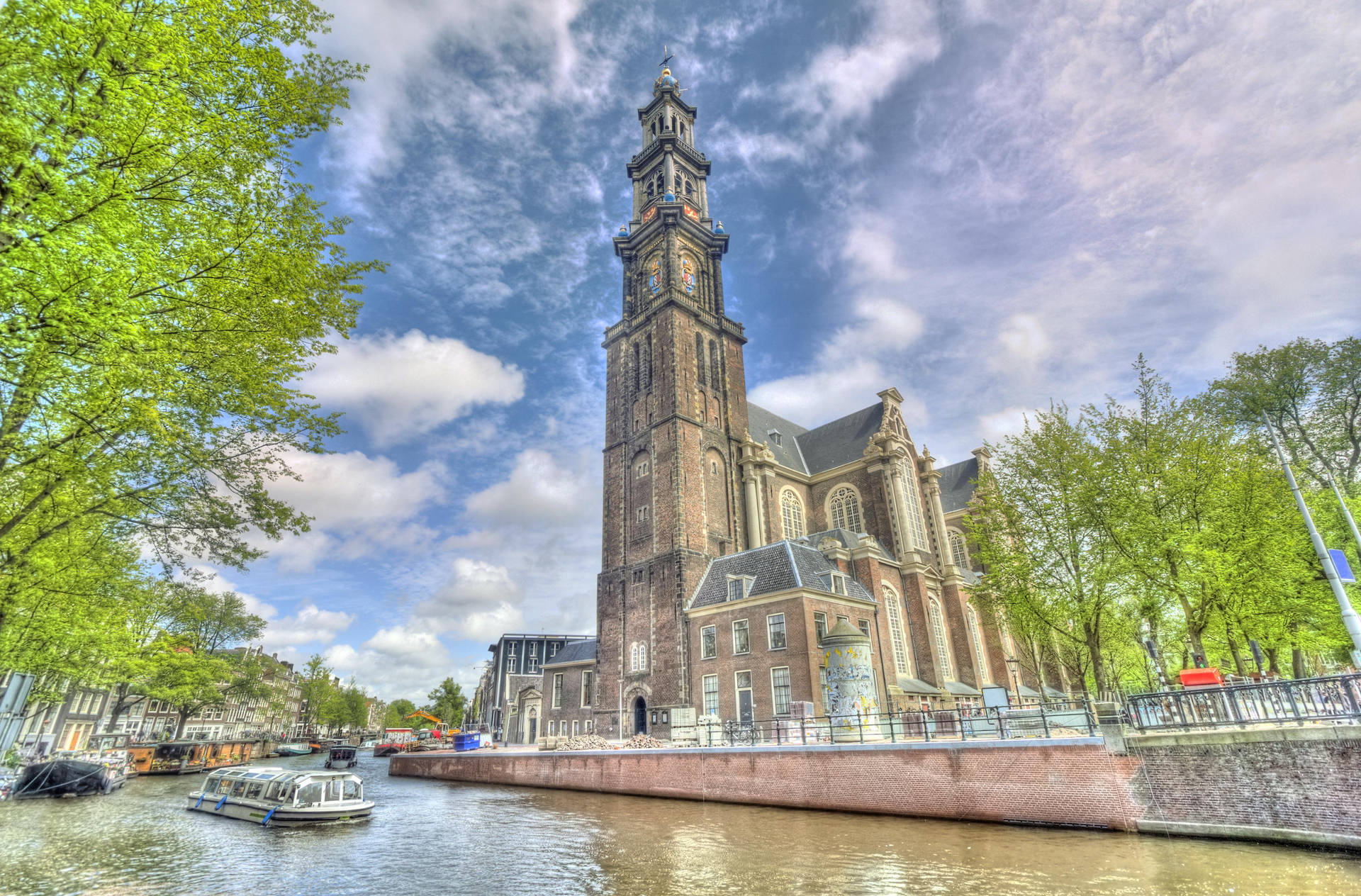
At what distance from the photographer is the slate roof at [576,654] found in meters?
48.9

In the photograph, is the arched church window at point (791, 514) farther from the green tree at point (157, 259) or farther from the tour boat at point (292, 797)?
the green tree at point (157, 259)

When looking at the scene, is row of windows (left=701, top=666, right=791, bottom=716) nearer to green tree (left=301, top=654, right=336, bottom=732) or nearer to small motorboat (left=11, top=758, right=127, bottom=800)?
small motorboat (left=11, top=758, right=127, bottom=800)

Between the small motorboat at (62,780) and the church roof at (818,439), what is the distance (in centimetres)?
4150

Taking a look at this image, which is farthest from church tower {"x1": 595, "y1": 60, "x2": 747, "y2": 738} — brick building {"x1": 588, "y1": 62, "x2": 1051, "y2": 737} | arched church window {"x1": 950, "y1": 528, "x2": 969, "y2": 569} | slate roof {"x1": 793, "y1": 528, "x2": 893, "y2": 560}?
arched church window {"x1": 950, "y1": 528, "x2": 969, "y2": 569}

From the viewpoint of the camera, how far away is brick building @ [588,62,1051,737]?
3262 centimetres

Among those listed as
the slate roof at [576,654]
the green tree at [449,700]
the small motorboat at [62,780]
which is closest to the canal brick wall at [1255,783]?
the slate roof at [576,654]

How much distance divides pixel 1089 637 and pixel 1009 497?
539 centimetres

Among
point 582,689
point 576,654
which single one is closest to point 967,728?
point 582,689

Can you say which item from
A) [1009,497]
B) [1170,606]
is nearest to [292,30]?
[1009,497]

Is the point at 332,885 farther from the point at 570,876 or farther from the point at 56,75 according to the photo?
the point at 56,75

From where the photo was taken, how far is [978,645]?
133 ft

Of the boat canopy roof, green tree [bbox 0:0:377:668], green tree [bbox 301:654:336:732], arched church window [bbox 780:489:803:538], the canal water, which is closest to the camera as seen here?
Result: green tree [bbox 0:0:377:668]

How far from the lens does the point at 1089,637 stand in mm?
20766

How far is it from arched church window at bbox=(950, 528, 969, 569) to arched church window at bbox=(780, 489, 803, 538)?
12718 mm
